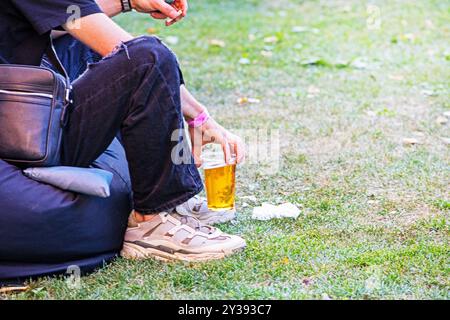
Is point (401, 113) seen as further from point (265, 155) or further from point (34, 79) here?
point (34, 79)

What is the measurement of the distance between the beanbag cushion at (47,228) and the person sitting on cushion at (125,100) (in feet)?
0.47

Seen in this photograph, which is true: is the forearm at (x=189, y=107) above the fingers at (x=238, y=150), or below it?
above

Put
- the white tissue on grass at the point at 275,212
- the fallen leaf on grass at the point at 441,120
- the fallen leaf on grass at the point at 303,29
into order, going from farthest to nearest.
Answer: the fallen leaf on grass at the point at 303,29 → the fallen leaf on grass at the point at 441,120 → the white tissue on grass at the point at 275,212

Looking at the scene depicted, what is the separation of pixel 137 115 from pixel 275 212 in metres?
0.85

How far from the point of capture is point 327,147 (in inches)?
165

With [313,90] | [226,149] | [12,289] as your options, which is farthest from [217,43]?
[12,289]

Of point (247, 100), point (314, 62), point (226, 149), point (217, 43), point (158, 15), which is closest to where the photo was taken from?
point (226, 149)

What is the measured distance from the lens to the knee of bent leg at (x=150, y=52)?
2.57 m

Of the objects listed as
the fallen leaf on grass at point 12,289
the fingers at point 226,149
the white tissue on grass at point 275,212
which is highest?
the fingers at point 226,149

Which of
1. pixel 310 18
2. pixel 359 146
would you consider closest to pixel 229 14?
pixel 310 18

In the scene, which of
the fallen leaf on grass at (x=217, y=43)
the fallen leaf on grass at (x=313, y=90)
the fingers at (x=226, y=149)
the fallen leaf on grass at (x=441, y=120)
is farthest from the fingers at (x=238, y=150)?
the fallen leaf on grass at (x=217, y=43)

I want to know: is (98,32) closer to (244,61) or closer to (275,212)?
(275,212)

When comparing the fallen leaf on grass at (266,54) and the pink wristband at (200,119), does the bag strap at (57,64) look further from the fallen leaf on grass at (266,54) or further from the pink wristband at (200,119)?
the fallen leaf on grass at (266,54)

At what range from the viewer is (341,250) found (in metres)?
2.81
